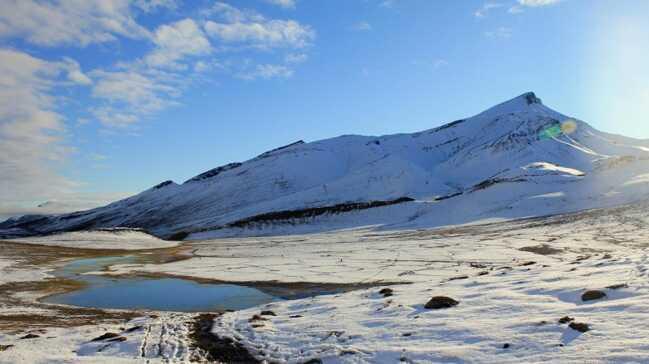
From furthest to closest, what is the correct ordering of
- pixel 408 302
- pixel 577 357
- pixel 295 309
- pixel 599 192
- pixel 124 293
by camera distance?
pixel 599 192, pixel 124 293, pixel 295 309, pixel 408 302, pixel 577 357

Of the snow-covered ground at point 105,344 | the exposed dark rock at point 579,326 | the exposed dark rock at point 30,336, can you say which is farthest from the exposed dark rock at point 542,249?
the exposed dark rock at point 30,336

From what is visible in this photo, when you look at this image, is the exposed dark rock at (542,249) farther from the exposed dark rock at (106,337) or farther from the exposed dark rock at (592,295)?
the exposed dark rock at (106,337)

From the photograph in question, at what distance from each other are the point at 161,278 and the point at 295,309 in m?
22.7

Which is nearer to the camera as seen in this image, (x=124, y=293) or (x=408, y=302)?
(x=408, y=302)

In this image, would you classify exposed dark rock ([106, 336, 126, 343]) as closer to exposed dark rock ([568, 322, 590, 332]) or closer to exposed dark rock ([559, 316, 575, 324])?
exposed dark rock ([559, 316, 575, 324])

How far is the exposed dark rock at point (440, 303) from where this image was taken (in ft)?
57.9

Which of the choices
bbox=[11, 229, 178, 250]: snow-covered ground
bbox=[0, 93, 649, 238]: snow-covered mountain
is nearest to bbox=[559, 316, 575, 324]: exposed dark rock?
bbox=[0, 93, 649, 238]: snow-covered mountain

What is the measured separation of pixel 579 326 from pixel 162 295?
86.3ft

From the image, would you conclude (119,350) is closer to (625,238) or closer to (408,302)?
(408,302)

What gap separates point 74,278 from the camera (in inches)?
1614

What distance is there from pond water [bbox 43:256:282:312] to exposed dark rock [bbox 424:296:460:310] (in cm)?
1261

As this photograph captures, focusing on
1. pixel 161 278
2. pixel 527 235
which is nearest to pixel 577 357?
pixel 161 278

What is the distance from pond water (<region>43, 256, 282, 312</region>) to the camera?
27938mm


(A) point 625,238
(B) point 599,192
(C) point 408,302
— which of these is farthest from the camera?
(B) point 599,192
